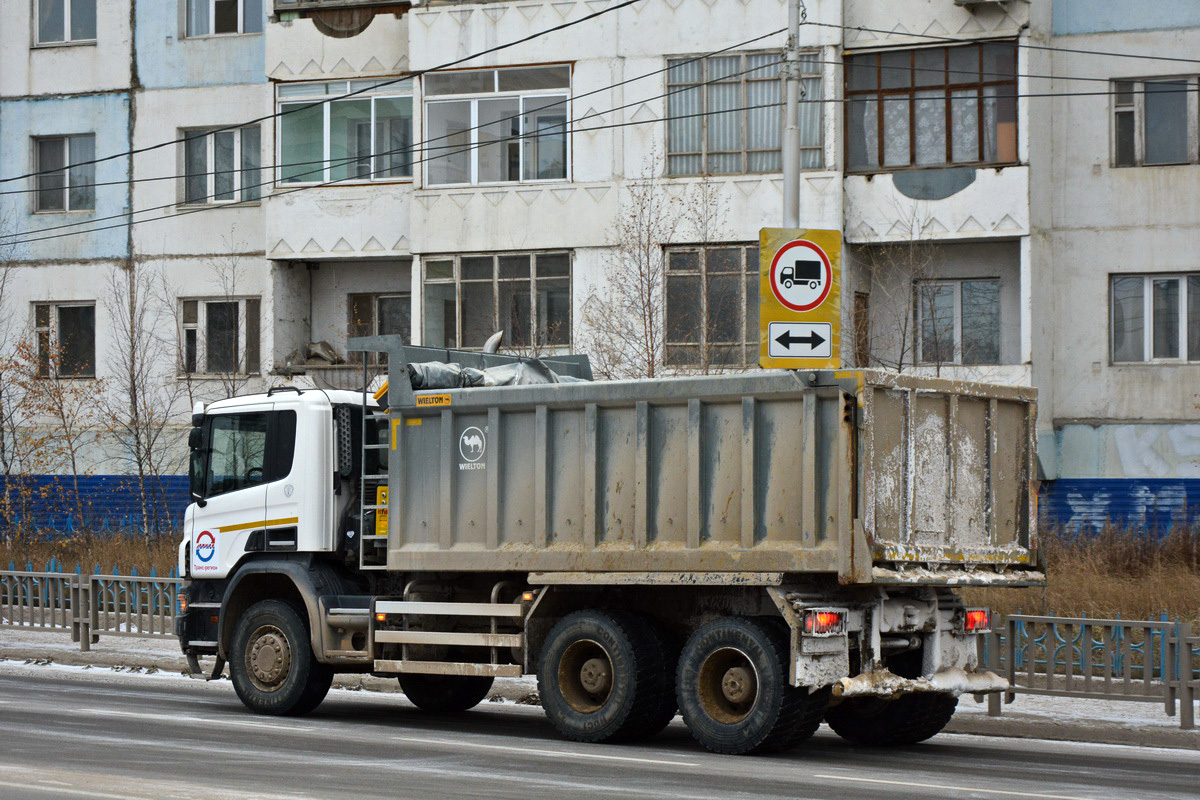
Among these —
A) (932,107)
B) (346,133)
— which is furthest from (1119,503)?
(346,133)

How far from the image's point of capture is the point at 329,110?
102 ft

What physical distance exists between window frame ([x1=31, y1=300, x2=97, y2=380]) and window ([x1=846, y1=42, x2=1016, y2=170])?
52.7 ft

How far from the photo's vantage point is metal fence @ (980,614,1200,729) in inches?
558

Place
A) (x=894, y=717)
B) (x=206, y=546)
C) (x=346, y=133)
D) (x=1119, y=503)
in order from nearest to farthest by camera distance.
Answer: (x=894, y=717), (x=206, y=546), (x=1119, y=503), (x=346, y=133)

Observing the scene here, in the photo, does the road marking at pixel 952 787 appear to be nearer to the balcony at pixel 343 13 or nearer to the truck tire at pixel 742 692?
the truck tire at pixel 742 692

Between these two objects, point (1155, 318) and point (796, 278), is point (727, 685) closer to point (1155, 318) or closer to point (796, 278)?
point (796, 278)

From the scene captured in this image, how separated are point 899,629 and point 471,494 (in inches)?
146

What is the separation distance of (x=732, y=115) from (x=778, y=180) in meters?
1.34

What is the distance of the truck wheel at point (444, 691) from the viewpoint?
52.1 ft

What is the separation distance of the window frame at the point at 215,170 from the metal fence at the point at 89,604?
12134 mm

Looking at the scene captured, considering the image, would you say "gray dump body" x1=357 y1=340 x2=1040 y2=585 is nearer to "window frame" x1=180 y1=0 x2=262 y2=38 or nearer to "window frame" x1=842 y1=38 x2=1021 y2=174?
"window frame" x1=842 y1=38 x2=1021 y2=174

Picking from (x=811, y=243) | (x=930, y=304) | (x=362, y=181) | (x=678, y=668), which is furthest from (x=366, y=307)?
(x=678, y=668)

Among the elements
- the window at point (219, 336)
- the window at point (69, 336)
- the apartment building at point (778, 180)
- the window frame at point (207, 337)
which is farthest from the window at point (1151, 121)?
the window at point (69, 336)

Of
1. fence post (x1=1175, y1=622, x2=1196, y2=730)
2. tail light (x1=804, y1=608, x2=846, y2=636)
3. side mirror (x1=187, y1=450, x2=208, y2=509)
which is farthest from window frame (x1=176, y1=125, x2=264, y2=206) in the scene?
tail light (x1=804, y1=608, x2=846, y2=636)
